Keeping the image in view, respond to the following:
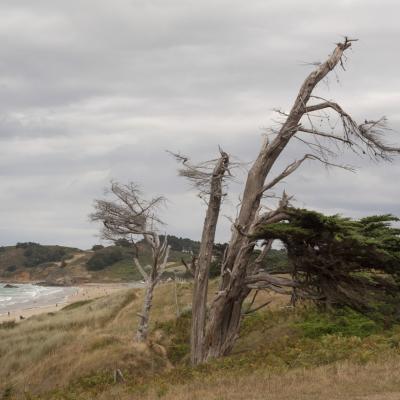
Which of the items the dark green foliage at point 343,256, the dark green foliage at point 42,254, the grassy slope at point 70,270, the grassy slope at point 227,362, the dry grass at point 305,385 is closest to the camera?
the dry grass at point 305,385

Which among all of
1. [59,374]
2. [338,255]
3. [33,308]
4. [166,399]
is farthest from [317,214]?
[33,308]

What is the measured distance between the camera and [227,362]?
13734 mm

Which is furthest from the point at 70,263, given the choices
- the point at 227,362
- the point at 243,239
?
the point at 227,362

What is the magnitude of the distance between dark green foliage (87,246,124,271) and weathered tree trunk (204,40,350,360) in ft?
424

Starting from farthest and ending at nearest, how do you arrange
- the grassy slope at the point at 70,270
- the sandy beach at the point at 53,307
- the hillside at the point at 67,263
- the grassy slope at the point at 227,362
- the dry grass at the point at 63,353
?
the hillside at the point at 67,263 < the grassy slope at the point at 70,270 < the sandy beach at the point at 53,307 < the dry grass at the point at 63,353 < the grassy slope at the point at 227,362

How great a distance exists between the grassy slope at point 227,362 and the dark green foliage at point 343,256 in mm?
948

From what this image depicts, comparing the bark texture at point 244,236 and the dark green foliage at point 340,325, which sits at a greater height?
the bark texture at point 244,236

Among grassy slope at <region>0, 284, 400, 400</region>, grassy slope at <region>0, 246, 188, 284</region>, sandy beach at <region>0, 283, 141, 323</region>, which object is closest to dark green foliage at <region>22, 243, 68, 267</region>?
grassy slope at <region>0, 246, 188, 284</region>

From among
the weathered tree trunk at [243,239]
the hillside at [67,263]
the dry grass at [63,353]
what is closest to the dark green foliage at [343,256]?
the weathered tree trunk at [243,239]

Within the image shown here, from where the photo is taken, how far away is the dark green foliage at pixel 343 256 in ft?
44.2

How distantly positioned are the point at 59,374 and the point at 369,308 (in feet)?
34.9

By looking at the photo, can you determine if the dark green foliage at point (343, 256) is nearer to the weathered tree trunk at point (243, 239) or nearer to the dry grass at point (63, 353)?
the weathered tree trunk at point (243, 239)

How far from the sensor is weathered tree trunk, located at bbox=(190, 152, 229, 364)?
16.5 m

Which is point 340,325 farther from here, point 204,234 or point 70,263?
point 70,263
